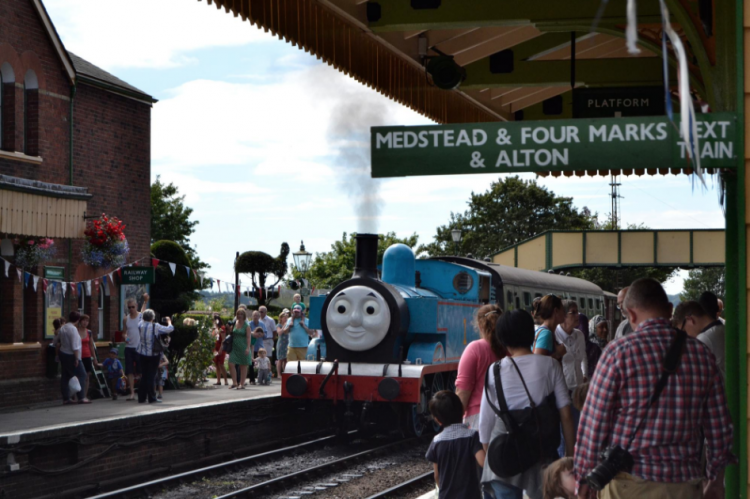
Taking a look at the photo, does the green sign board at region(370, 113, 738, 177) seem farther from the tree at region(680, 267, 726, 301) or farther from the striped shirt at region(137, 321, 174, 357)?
the tree at region(680, 267, 726, 301)

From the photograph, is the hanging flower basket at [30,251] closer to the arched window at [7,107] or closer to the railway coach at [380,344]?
the arched window at [7,107]

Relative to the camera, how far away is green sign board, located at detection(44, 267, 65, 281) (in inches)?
619

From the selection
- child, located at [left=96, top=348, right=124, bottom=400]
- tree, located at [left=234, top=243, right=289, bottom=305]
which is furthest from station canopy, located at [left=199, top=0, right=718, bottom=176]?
tree, located at [left=234, top=243, right=289, bottom=305]

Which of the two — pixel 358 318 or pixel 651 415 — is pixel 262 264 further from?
pixel 651 415

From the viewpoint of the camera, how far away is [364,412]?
12445 millimetres

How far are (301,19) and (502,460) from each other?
345 centimetres

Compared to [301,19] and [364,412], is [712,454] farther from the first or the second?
[364,412]

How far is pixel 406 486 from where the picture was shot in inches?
397

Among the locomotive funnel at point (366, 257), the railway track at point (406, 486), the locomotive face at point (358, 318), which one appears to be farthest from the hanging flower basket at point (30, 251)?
the railway track at point (406, 486)

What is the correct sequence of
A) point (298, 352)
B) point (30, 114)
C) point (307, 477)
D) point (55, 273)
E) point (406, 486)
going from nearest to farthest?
point (406, 486) < point (307, 477) < point (55, 273) < point (30, 114) < point (298, 352)

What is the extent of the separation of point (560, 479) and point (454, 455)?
1.13m

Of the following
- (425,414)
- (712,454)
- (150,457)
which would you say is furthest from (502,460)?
(425,414)

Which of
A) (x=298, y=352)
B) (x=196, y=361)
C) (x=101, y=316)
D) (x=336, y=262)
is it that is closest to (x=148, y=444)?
(x=298, y=352)

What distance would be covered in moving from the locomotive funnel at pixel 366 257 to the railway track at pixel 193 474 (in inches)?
101
